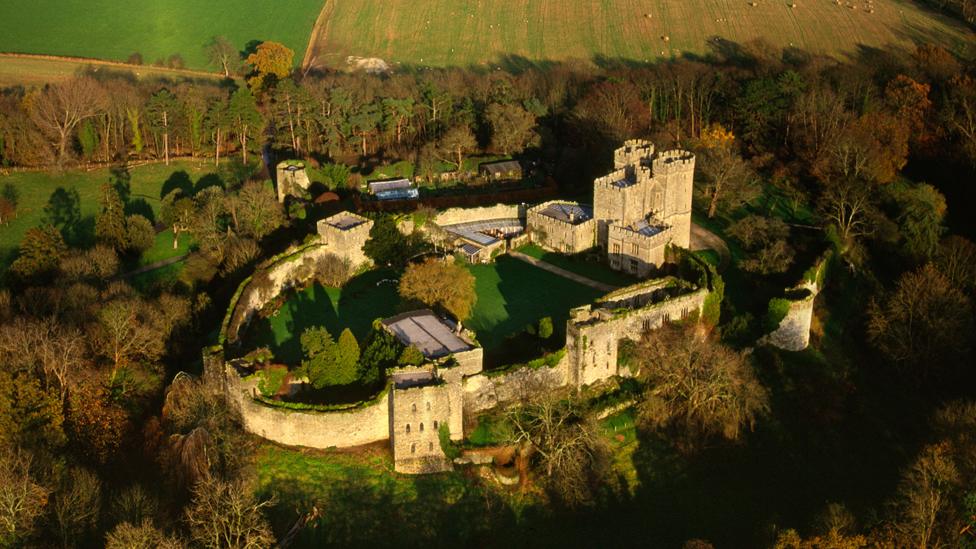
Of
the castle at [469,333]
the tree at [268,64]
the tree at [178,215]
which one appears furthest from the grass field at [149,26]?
the castle at [469,333]

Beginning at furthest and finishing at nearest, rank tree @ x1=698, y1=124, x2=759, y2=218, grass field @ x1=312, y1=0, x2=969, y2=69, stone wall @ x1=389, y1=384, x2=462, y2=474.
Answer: grass field @ x1=312, y1=0, x2=969, y2=69, tree @ x1=698, y1=124, x2=759, y2=218, stone wall @ x1=389, y1=384, x2=462, y2=474

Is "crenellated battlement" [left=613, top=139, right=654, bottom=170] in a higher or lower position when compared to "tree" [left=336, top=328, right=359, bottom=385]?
higher

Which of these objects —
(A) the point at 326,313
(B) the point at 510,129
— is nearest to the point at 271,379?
(A) the point at 326,313

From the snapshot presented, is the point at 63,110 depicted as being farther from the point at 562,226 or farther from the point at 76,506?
the point at 76,506

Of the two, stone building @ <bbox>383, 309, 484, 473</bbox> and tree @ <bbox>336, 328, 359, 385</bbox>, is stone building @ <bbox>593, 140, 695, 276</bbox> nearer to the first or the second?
stone building @ <bbox>383, 309, 484, 473</bbox>

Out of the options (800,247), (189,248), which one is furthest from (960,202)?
(189,248)

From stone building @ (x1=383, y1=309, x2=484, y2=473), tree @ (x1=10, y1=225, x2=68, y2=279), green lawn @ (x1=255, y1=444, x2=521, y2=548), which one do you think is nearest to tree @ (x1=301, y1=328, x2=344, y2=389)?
stone building @ (x1=383, y1=309, x2=484, y2=473)

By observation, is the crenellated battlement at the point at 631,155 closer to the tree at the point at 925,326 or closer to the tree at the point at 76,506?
the tree at the point at 925,326
